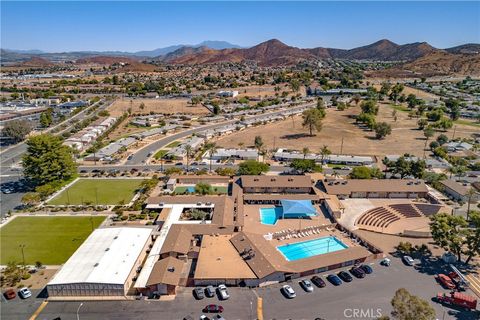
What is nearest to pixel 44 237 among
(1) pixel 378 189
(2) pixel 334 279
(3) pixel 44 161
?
(3) pixel 44 161

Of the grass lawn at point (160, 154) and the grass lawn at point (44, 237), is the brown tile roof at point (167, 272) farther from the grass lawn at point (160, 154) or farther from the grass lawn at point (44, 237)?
the grass lawn at point (160, 154)

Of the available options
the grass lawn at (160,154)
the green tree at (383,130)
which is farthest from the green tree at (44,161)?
the green tree at (383,130)

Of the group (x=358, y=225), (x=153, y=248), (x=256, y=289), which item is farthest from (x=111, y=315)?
(x=358, y=225)

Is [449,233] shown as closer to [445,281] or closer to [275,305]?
[445,281]

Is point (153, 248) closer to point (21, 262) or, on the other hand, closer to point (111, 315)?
point (111, 315)

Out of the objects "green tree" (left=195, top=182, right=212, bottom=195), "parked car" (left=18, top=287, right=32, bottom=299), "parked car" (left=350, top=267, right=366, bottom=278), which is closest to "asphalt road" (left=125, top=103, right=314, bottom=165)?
"green tree" (left=195, top=182, right=212, bottom=195)

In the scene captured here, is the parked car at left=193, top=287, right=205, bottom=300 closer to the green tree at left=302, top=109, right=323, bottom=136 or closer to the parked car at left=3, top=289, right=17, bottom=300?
the parked car at left=3, top=289, right=17, bottom=300
